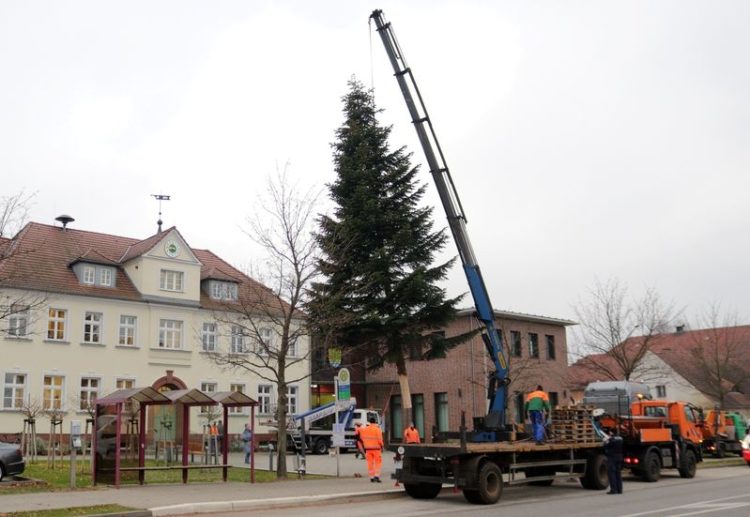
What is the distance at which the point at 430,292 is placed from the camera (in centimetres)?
3103

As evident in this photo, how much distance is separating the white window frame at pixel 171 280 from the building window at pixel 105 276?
2.49 meters

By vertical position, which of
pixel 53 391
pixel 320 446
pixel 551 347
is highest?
pixel 551 347

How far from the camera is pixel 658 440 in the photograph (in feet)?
71.7

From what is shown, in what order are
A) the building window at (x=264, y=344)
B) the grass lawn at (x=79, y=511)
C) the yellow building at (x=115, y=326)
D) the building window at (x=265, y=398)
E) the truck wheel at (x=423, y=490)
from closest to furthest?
the grass lawn at (x=79, y=511)
the truck wheel at (x=423, y=490)
the building window at (x=264, y=344)
the yellow building at (x=115, y=326)
the building window at (x=265, y=398)

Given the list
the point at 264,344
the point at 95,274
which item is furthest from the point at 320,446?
the point at 264,344

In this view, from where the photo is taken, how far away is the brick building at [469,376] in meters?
42.4

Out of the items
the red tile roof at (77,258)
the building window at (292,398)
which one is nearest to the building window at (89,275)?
the red tile roof at (77,258)

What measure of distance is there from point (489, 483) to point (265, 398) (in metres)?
27.5

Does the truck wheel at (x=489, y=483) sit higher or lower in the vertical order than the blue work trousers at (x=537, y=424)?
lower

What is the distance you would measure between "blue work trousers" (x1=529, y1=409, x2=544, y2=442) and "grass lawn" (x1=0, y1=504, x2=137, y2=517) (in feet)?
32.0

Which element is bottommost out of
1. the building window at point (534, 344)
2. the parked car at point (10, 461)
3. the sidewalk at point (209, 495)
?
the sidewalk at point (209, 495)

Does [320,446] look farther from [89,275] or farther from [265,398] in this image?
[89,275]

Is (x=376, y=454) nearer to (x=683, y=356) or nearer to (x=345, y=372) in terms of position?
(x=345, y=372)

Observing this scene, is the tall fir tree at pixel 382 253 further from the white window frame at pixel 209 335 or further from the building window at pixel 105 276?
the building window at pixel 105 276
